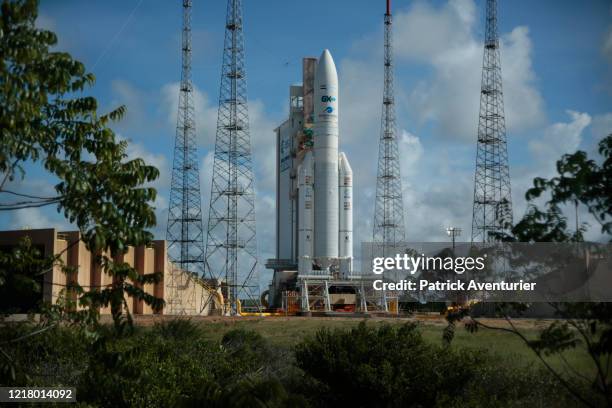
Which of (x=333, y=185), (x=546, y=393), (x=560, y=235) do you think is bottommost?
(x=546, y=393)

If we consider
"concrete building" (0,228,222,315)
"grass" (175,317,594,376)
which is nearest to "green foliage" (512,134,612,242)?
"grass" (175,317,594,376)

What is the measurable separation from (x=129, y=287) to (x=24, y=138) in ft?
7.53

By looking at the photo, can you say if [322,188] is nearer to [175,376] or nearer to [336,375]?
[336,375]

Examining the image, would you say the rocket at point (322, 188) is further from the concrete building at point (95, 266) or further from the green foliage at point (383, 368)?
the green foliage at point (383, 368)

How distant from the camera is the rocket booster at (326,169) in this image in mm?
65000

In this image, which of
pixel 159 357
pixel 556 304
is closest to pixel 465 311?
pixel 556 304

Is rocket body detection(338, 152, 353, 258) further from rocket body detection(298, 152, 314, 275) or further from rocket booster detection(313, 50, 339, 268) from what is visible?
rocket body detection(298, 152, 314, 275)

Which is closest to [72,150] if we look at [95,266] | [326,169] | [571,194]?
[571,194]

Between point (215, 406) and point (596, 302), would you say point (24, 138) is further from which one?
point (596, 302)

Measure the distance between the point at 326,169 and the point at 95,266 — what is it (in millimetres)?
27074

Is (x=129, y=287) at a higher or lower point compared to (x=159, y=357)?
higher

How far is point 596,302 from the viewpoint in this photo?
10852 mm

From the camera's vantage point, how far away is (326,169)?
65.0m

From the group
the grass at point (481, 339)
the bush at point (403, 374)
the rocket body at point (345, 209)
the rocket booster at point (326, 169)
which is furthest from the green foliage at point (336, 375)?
the rocket body at point (345, 209)
